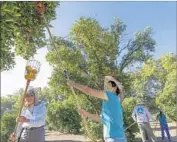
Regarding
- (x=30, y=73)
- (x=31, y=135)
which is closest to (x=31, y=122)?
(x=31, y=135)

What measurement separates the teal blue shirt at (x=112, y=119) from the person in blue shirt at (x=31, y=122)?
1.84 metres

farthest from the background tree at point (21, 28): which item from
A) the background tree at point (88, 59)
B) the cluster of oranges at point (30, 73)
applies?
the background tree at point (88, 59)

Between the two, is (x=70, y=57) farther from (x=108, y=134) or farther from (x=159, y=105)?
(x=159, y=105)

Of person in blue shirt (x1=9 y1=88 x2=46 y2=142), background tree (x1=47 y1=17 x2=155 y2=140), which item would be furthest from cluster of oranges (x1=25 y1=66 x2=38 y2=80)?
background tree (x1=47 y1=17 x2=155 y2=140)

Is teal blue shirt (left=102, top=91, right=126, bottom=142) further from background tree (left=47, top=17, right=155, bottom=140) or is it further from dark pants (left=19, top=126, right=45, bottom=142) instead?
background tree (left=47, top=17, right=155, bottom=140)

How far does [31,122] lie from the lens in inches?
230

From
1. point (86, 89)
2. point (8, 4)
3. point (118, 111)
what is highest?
point (8, 4)

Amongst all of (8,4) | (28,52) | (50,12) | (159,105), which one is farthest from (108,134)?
(159,105)

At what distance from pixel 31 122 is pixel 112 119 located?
6.60 feet

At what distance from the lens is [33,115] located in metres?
5.86

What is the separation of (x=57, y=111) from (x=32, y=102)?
64.3ft

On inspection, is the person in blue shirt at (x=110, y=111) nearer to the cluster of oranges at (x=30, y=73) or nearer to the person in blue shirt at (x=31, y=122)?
the cluster of oranges at (x=30, y=73)

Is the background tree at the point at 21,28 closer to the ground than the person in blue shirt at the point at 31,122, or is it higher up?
higher up

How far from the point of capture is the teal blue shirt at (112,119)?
422cm
